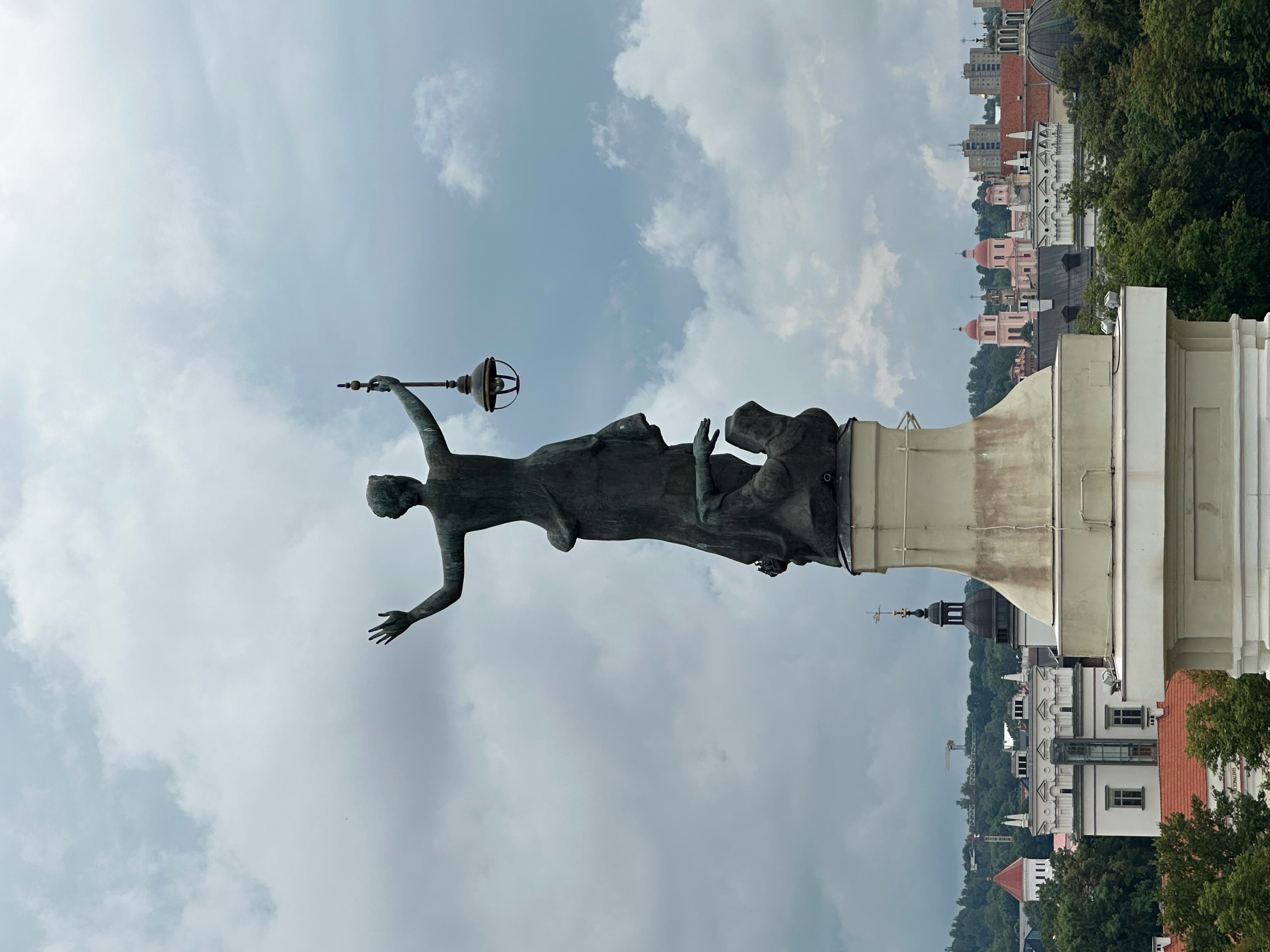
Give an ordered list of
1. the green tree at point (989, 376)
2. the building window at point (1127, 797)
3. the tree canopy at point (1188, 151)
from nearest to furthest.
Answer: the tree canopy at point (1188, 151) < the building window at point (1127, 797) < the green tree at point (989, 376)

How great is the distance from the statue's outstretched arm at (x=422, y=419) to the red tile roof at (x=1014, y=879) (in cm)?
8767

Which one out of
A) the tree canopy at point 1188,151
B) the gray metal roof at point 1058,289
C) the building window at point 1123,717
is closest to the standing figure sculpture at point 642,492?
the tree canopy at point 1188,151

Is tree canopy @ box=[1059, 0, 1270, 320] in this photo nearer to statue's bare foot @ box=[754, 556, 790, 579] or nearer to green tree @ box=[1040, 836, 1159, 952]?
statue's bare foot @ box=[754, 556, 790, 579]

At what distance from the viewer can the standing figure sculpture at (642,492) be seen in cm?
1616

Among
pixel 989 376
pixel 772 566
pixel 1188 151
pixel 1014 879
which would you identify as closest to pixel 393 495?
pixel 772 566

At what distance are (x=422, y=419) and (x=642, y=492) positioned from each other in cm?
358

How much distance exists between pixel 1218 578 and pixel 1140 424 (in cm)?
230

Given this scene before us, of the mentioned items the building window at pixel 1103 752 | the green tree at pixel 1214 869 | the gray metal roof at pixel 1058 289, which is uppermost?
the gray metal roof at pixel 1058 289

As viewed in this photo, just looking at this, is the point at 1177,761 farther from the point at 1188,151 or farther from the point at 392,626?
the point at 392,626

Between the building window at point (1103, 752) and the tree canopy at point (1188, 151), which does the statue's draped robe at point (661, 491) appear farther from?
the building window at point (1103, 752)

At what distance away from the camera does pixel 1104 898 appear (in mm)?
54281

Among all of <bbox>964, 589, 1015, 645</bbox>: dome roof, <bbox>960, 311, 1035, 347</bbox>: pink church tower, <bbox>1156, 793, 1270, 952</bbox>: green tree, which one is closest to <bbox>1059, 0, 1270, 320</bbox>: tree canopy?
<bbox>1156, 793, 1270, 952</bbox>: green tree

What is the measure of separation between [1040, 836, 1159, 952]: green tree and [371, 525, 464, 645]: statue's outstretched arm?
1813 inches

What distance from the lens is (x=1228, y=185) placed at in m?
36.2
